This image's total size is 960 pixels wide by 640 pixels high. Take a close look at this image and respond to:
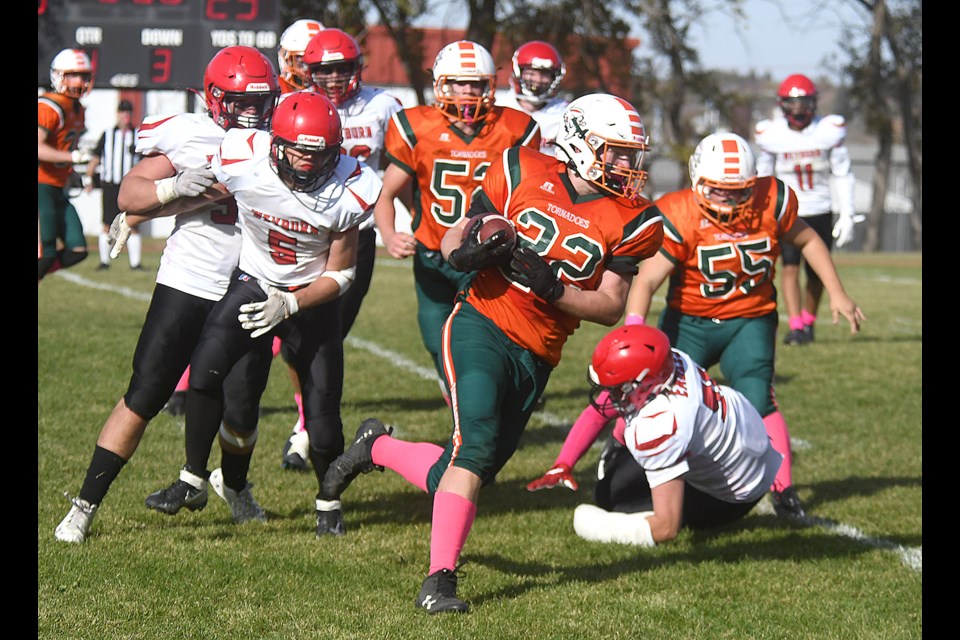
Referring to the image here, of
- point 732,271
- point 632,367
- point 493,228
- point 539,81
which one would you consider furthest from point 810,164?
point 493,228

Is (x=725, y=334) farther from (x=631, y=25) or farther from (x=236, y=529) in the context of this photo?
(x=631, y=25)

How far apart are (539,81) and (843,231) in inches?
159

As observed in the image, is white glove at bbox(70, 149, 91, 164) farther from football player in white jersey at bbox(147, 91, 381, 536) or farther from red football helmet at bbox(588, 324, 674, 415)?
red football helmet at bbox(588, 324, 674, 415)

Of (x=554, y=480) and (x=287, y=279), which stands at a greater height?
(x=287, y=279)

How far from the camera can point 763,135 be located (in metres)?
11.1

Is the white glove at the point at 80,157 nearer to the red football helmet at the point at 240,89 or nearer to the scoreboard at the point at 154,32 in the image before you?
the red football helmet at the point at 240,89

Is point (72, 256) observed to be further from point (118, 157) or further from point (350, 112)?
point (118, 157)

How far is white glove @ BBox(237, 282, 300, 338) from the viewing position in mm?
4695

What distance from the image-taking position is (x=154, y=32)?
45.0 feet

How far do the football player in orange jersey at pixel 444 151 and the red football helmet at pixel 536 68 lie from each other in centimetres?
108

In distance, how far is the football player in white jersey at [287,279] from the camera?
472 centimetres

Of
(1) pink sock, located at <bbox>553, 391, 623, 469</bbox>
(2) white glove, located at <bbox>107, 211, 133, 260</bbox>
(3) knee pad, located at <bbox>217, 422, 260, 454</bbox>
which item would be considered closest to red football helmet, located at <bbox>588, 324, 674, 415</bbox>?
(1) pink sock, located at <bbox>553, 391, 623, 469</bbox>

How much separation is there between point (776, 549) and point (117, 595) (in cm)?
263

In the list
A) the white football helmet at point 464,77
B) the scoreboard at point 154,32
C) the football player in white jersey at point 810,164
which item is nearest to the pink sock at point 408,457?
the white football helmet at point 464,77
